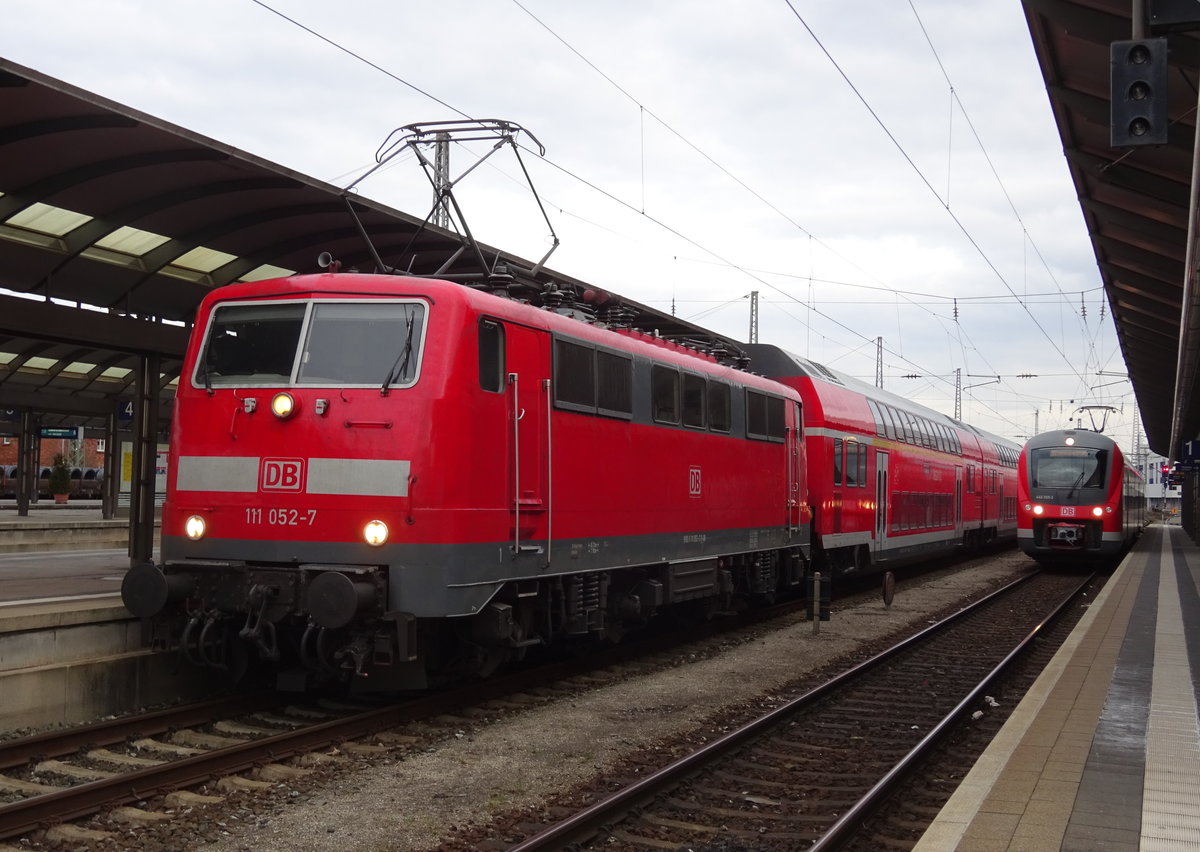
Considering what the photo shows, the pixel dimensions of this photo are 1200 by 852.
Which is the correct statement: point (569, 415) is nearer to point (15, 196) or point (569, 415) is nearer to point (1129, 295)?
point (15, 196)

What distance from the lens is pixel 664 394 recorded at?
12.6 meters

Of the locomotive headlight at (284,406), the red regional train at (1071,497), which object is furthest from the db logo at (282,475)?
the red regional train at (1071,497)

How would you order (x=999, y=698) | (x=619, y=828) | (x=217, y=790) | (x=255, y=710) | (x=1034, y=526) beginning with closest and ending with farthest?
(x=619, y=828) → (x=217, y=790) → (x=255, y=710) → (x=999, y=698) → (x=1034, y=526)

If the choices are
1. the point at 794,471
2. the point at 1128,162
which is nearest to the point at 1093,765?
the point at 1128,162

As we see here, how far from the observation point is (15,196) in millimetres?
10141

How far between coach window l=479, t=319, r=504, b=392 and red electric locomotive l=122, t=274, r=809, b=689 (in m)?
0.02

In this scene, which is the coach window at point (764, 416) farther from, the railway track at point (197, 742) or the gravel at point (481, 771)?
the railway track at point (197, 742)

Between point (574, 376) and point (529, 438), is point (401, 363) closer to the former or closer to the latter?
point (529, 438)


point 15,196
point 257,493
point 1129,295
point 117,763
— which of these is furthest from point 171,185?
point 1129,295

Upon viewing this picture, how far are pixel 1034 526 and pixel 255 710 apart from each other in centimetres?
2218

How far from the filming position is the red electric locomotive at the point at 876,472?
19.4m

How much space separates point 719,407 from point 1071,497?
15.9m

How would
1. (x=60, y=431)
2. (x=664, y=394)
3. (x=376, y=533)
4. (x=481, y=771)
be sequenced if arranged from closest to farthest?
(x=481, y=771)
(x=376, y=533)
(x=664, y=394)
(x=60, y=431)

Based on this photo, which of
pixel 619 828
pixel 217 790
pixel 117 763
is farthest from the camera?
pixel 117 763
